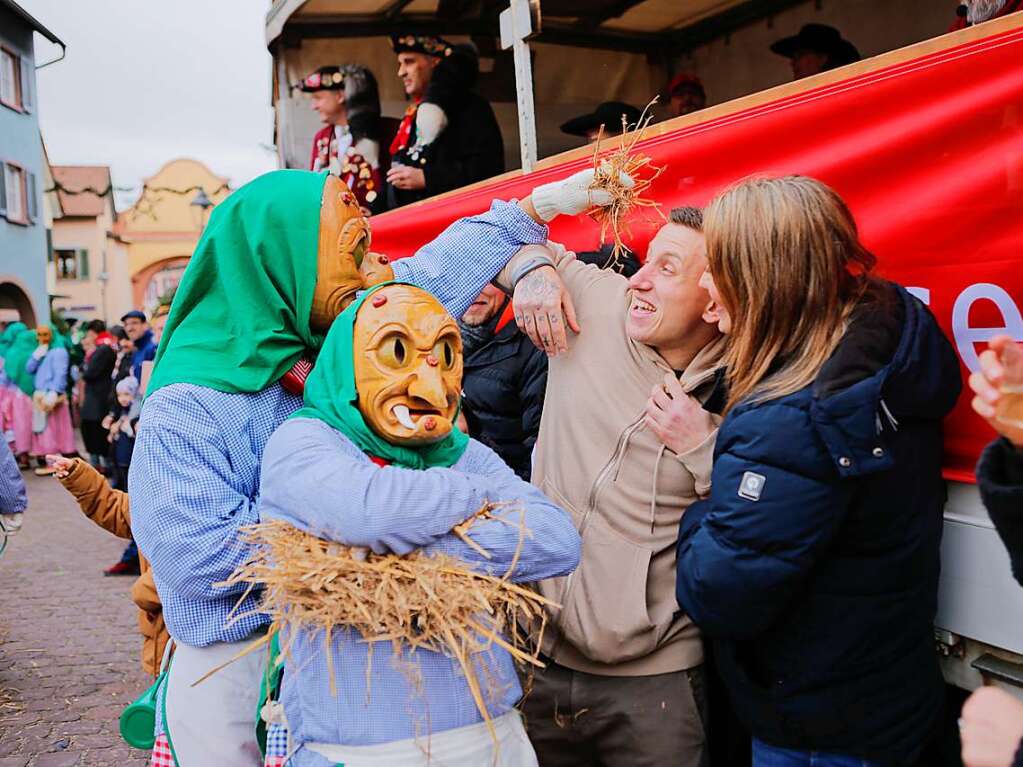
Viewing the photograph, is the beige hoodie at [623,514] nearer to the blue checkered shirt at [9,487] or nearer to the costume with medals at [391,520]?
the costume with medals at [391,520]

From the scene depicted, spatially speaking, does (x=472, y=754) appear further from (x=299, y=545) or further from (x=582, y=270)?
(x=582, y=270)

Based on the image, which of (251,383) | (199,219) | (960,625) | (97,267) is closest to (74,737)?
(251,383)

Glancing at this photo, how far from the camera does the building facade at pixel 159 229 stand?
38938 millimetres

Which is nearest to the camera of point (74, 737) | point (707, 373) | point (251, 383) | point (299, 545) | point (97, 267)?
point (299, 545)

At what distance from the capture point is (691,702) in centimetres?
213

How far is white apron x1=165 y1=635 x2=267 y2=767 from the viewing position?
190 cm

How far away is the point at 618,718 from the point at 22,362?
13238 millimetres

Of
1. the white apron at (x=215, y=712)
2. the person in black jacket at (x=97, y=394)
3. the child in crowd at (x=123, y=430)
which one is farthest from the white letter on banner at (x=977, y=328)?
the person in black jacket at (x=97, y=394)

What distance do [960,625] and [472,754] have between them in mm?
1135

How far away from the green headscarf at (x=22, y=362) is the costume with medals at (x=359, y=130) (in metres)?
9.24

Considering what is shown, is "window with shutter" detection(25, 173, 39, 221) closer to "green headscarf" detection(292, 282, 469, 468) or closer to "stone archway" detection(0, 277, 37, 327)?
"stone archway" detection(0, 277, 37, 327)

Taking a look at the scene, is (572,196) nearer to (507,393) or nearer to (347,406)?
(347,406)

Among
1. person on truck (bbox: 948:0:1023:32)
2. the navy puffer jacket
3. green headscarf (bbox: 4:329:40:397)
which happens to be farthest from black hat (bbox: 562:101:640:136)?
green headscarf (bbox: 4:329:40:397)

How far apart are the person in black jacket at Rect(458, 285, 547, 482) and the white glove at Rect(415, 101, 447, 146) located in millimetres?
1873
